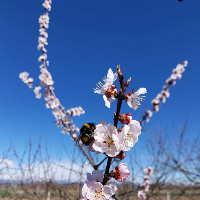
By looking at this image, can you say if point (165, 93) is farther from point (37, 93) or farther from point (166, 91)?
point (37, 93)

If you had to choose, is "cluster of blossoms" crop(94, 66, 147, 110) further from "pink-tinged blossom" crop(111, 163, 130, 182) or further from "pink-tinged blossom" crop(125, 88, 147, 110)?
"pink-tinged blossom" crop(111, 163, 130, 182)

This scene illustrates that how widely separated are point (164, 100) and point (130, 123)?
5.46 m

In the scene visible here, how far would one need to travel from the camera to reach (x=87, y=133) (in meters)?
1.40

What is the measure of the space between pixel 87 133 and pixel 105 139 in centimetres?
30

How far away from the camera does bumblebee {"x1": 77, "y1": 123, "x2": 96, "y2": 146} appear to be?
4.42 ft

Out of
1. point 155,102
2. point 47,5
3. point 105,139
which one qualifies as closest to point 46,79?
point 47,5

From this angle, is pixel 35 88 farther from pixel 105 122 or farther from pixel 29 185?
pixel 105 122

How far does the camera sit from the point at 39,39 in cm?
504

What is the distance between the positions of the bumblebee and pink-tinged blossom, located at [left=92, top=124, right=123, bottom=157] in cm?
19

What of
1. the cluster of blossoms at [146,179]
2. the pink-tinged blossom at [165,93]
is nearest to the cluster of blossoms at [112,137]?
the cluster of blossoms at [146,179]

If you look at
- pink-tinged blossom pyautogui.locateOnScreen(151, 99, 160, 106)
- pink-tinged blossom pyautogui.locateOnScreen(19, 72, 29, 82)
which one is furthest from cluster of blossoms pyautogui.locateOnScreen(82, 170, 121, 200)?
pink-tinged blossom pyautogui.locateOnScreen(151, 99, 160, 106)

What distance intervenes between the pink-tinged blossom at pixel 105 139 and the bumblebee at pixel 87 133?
0.19 meters

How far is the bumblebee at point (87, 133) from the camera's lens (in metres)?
1.35

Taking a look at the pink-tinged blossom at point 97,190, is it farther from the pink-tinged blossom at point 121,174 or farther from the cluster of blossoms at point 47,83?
the cluster of blossoms at point 47,83
